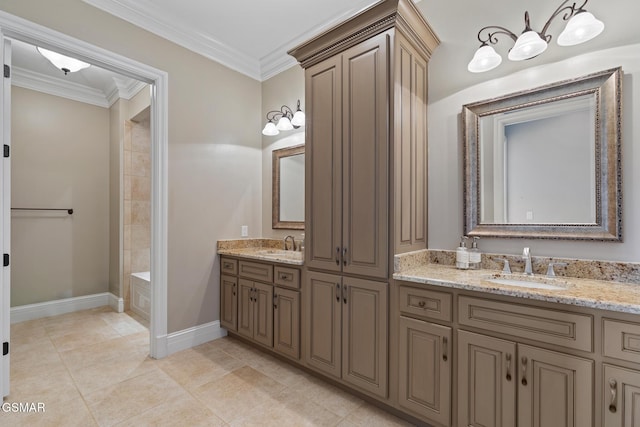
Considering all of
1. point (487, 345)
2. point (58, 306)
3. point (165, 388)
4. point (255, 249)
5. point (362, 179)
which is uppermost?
point (362, 179)

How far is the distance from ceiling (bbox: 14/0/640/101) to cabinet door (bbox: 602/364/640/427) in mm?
1661

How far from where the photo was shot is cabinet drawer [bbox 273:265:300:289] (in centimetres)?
246

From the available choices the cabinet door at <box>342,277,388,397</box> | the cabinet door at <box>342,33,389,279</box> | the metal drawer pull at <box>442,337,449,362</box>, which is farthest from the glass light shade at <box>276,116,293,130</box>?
the metal drawer pull at <box>442,337,449,362</box>

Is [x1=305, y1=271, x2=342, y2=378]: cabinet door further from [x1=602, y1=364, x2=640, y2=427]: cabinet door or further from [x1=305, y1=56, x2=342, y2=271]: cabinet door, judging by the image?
[x1=602, y1=364, x2=640, y2=427]: cabinet door

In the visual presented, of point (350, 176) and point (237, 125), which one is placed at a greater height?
point (237, 125)

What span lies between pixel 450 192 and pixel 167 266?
247 cm

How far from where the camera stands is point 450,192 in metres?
2.22

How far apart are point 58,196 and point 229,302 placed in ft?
9.24

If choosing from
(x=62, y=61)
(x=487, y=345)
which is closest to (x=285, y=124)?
(x=62, y=61)

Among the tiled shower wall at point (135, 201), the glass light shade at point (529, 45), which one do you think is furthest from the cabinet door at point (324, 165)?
the tiled shower wall at point (135, 201)

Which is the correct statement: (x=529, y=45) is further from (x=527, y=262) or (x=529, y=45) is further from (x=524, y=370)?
(x=524, y=370)

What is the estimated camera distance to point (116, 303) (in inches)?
160

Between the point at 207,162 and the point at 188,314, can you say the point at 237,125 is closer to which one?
the point at 207,162

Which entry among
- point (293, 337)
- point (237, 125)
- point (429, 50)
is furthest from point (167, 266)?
point (429, 50)
